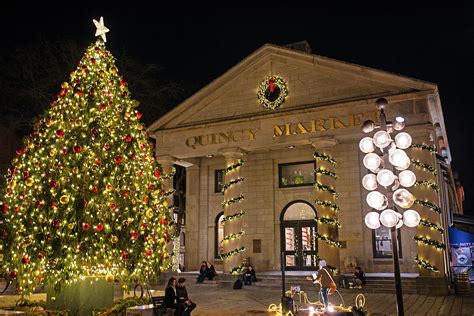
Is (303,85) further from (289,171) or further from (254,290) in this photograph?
(254,290)

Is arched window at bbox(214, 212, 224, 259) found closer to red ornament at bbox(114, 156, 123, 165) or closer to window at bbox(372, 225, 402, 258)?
window at bbox(372, 225, 402, 258)

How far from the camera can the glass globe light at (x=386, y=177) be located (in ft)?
28.9

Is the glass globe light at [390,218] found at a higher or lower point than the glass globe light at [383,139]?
lower

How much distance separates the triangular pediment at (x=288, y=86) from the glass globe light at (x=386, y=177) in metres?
11.9

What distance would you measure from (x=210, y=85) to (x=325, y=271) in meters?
13.5

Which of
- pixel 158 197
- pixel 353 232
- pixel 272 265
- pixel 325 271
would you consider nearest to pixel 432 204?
pixel 353 232

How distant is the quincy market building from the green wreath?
54 millimetres

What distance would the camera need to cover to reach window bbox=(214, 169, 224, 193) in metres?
27.1

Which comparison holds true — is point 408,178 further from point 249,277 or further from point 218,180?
Answer: point 218,180

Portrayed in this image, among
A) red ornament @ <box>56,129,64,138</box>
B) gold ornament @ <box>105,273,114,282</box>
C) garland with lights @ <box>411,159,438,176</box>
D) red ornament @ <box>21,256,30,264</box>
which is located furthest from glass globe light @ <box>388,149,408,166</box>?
garland with lights @ <box>411,159,438,176</box>

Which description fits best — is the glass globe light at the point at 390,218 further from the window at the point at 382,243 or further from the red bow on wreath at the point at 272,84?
the red bow on wreath at the point at 272,84

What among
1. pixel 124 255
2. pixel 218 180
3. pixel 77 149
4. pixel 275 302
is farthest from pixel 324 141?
pixel 77 149

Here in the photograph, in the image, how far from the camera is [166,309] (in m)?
11.0

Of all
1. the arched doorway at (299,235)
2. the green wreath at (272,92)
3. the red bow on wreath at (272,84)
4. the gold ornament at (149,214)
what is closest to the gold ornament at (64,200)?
the gold ornament at (149,214)
